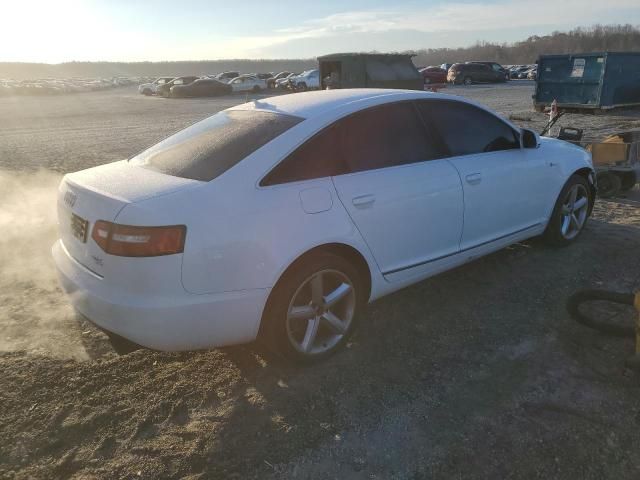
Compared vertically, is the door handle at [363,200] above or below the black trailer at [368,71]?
below

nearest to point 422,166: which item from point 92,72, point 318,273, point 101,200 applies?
point 318,273

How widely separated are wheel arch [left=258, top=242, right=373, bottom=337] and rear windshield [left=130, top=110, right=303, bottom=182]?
67 centimetres

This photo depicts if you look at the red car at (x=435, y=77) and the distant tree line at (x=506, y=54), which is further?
the distant tree line at (x=506, y=54)

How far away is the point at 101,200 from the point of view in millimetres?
2764

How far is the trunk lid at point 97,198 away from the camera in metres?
2.70

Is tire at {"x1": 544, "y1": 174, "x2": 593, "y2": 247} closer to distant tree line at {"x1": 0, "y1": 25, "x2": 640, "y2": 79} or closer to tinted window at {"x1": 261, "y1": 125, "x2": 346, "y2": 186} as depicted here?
tinted window at {"x1": 261, "y1": 125, "x2": 346, "y2": 186}

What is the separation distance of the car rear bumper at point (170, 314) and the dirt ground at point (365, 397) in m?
0.44

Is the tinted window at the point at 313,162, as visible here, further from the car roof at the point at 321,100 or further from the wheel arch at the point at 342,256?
the wheel arch at the point at 342,256

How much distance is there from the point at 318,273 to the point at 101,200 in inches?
50.3

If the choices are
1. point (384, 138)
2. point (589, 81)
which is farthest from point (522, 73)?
point (384, 138)

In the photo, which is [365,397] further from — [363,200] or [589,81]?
[589,81]

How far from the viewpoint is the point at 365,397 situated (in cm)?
295

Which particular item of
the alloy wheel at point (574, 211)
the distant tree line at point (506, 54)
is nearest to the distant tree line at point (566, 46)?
the distant tree line at point (506, 54)


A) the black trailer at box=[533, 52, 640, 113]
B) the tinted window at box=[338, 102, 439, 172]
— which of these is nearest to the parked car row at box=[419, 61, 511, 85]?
the black trailer at box=[533, 52, 640, 113]
